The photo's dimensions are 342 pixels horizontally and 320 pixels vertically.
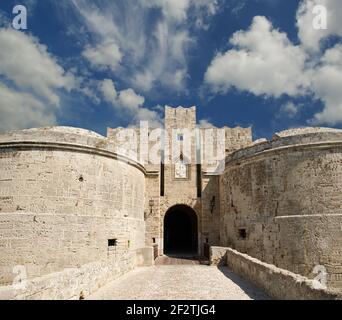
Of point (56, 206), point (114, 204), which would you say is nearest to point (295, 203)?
point (114, 204)

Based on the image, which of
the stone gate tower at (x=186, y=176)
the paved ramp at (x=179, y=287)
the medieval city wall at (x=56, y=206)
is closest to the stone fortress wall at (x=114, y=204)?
the medieval city wall at (x=56, y=206)

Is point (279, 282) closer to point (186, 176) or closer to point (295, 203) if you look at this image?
point (295, 203)

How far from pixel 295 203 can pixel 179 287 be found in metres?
6.08

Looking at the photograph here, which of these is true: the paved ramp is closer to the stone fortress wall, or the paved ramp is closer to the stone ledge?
the stone ledge

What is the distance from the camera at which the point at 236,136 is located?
19266mm

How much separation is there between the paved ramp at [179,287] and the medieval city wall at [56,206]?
2.78ft

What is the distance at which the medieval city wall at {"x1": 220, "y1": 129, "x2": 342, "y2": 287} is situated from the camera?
11091mm

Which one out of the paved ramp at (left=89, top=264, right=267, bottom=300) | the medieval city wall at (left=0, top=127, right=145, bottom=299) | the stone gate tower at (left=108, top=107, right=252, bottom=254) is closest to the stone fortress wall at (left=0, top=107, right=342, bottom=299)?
the medieval city wall at (left=0, top=127, right=145, bottom=299)

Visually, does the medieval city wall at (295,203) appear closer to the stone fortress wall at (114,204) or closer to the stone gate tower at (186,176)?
the stone fortress wall at (114,204)
